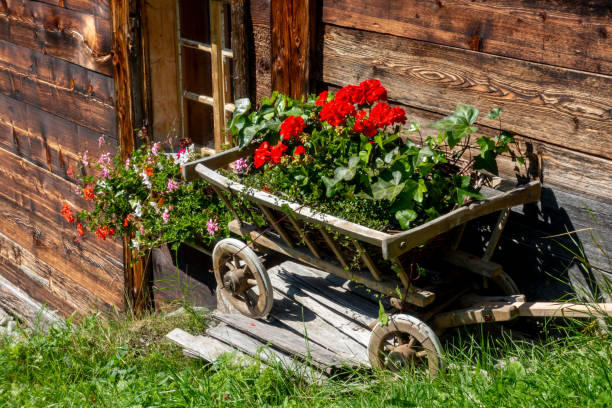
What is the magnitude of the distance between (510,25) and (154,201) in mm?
2452

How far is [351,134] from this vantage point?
10.5ft

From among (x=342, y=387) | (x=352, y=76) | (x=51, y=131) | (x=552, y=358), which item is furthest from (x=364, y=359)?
(x=51, y=131)

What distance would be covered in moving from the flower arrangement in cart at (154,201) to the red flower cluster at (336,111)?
1.25 metres

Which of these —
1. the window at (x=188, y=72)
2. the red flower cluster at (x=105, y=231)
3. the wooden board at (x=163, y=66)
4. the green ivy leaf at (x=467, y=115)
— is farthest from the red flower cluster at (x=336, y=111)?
the red flower cluster at (x=105, y=231)

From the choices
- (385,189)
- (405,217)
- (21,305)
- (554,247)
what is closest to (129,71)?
(385,189)

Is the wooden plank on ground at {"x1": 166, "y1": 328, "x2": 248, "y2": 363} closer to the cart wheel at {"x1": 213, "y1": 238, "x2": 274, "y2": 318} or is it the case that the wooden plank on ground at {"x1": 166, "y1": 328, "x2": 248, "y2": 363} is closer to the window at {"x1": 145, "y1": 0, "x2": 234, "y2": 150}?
the cart wheel at {"x1": 213, "y1": 238, "x2": 274, "y2": 318}

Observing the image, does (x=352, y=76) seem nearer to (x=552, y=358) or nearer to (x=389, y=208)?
(x=389, y=208)

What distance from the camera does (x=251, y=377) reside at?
121 inches

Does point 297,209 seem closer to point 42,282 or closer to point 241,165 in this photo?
point 241,165

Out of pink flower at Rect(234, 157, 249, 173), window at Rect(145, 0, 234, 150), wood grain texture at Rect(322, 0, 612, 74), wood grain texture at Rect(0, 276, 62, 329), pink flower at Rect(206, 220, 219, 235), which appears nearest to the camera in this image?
wood grain texture at Rect(322, 0, 612, 74)

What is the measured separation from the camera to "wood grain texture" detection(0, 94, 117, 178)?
17.4 feet

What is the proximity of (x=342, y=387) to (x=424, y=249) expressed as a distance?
0.67 meters

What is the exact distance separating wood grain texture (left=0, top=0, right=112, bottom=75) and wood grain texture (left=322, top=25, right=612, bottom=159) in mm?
1863

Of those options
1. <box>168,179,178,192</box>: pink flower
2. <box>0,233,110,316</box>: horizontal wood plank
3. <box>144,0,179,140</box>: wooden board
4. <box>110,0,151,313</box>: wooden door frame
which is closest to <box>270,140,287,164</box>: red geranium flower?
<box>168,179,178,192</box>: pink flower
